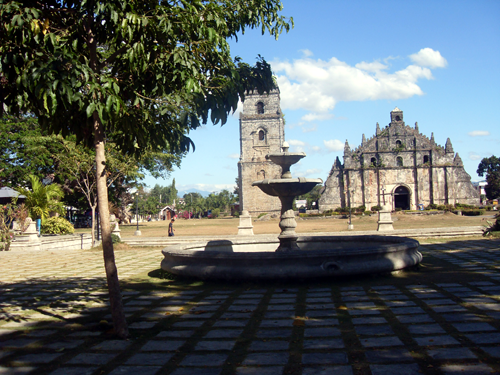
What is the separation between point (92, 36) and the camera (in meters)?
4.46

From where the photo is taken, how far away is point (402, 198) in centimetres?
4981

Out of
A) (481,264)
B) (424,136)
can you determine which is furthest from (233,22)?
(424,136)

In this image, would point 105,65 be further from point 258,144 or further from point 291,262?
point 258,144

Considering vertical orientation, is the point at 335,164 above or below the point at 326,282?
above

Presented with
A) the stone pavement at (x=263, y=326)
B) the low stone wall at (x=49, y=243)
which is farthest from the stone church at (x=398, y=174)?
the stone pavement at (x=263, y=326)

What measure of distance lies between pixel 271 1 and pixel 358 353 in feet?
20.8

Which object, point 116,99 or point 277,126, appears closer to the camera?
point 116,99

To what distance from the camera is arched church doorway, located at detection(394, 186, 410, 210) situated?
48.3 m

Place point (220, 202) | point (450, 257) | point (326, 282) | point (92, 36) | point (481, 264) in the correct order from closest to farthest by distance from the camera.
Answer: point (92, 36), point (326, 282), point (481, 264), point (450, 257), point (220, 202)

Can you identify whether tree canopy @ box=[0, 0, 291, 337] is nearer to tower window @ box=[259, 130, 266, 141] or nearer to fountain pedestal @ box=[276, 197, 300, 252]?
fountain pedestal @ box=[276, 197, 300, 252]

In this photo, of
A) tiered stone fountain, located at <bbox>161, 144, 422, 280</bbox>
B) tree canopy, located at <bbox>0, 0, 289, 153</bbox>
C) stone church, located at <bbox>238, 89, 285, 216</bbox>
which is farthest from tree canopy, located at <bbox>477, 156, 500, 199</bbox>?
tree canopy, located at <bbox>0, 0, 289, 153</bbox>

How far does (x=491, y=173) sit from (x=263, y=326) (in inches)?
2886

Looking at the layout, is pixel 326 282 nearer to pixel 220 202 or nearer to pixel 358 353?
pixel 358 353

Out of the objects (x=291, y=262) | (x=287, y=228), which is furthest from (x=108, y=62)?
(x=287, y=228)
